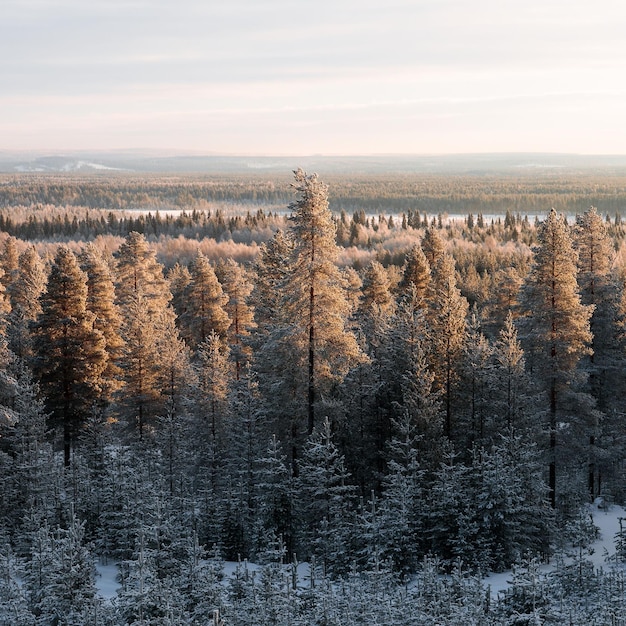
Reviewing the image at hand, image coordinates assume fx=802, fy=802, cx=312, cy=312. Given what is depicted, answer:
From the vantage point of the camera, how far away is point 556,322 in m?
30.6

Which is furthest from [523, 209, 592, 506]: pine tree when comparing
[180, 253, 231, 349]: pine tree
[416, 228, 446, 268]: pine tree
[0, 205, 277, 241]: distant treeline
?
[0, 205, 277, 241]: distant treeline

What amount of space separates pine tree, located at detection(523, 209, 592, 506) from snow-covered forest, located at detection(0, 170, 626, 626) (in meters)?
0.08

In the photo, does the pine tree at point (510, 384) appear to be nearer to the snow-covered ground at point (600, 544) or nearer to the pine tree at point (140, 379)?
the snow-covered ground at point (600, 544)

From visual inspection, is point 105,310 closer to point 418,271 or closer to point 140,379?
point 140,379

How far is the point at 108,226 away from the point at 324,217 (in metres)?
161

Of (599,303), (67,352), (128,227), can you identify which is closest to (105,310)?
(67,352)

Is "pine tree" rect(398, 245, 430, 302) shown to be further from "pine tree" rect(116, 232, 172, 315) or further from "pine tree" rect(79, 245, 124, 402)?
"pine tree" rect(116, 232, 172, 315)

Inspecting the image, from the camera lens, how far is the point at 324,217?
27.2 meters

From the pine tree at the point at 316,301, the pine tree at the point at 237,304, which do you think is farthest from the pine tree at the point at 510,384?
the pine tree at the point at 237,304

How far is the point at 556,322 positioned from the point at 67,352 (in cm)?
1998

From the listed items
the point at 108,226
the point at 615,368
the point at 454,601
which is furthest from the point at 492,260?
the point at 108,226

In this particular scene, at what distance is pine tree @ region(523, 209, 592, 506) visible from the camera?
30.5 meters

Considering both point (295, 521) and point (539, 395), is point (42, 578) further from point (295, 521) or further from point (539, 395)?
point (539, 395)

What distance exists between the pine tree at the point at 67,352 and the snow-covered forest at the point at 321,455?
3.7 inches
